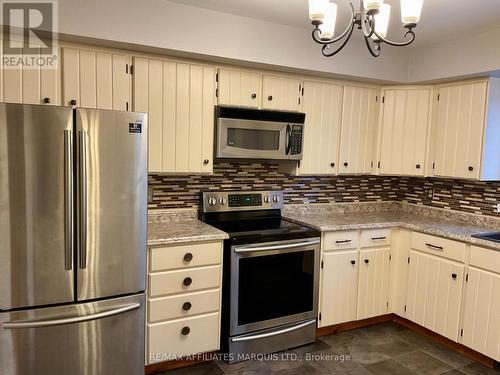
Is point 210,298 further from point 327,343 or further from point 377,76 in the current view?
point 377,76

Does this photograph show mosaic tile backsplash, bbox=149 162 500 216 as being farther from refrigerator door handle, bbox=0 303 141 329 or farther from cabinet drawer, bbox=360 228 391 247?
refrigerator door handle, bbox=0 303 141 329

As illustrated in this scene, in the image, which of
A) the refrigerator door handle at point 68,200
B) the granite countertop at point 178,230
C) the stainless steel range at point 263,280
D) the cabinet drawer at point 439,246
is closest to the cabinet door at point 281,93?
the stainless steel range at point 263,280

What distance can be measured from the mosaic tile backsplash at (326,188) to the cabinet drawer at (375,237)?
64 cm

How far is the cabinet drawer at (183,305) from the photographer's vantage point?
2.53 meters

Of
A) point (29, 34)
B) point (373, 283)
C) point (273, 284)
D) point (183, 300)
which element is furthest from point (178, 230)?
point (373, 283)

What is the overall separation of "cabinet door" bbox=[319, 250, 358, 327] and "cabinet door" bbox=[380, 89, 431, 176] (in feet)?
3.21

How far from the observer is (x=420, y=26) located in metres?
2.87

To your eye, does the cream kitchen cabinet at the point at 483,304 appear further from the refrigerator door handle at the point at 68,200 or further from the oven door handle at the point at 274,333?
the refrigerator door handle at the point at 68,200

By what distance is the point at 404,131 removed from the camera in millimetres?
3590

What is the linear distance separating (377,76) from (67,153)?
2.56m

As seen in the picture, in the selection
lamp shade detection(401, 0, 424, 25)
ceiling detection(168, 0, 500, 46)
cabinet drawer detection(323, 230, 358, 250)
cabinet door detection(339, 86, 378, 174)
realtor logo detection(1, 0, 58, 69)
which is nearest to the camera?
lamp shade detection(401, 0, 424, 25)

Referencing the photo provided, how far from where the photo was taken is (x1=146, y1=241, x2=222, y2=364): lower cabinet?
2.52m

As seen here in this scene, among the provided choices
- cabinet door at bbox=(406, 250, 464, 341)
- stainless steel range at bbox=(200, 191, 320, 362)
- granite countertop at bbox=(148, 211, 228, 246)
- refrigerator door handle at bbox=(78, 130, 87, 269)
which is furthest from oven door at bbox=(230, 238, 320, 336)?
refrigerator door handle at bbox=(78, 130, 87, 269)

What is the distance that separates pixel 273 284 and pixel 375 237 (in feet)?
3.33
